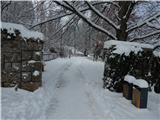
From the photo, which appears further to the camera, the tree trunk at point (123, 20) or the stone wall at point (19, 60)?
the tree trunk at point (123, 20)

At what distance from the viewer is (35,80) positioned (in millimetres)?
8773

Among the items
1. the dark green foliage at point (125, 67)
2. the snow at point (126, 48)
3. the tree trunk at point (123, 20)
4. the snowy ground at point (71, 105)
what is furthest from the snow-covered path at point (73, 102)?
the tree trunk at point (123, 20)

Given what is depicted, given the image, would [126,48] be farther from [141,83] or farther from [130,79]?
[141,83]

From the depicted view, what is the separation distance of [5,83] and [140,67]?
4391 mm

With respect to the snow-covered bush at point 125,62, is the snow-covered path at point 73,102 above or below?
below

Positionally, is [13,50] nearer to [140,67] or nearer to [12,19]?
[140,67]

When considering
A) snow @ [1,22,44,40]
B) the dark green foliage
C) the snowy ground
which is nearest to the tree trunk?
the dark green foliage

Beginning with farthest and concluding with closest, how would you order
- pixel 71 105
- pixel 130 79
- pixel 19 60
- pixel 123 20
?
pixel 123 20 < pixel 130 79 < pixel 19 60 < pixel 71 105

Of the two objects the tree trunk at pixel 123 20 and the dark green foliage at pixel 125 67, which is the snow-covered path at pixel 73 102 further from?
the tree trunk at pixel 123 20

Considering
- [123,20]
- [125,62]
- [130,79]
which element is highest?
[123,20]

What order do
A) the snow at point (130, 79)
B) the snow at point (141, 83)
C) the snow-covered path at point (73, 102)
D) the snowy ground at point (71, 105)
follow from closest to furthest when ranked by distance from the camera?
the snowy ground at point (71, 105) → the snow-covered path at point (73, 102) → the snow at point (141, 83) → the snow at point (130, 79)

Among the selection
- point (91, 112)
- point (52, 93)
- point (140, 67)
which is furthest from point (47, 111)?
point (140, 67)

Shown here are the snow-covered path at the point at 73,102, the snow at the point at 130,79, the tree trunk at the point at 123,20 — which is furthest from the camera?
the tree trunk at the point at 123,20

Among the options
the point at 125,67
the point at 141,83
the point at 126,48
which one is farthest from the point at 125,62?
the point at 141,83
